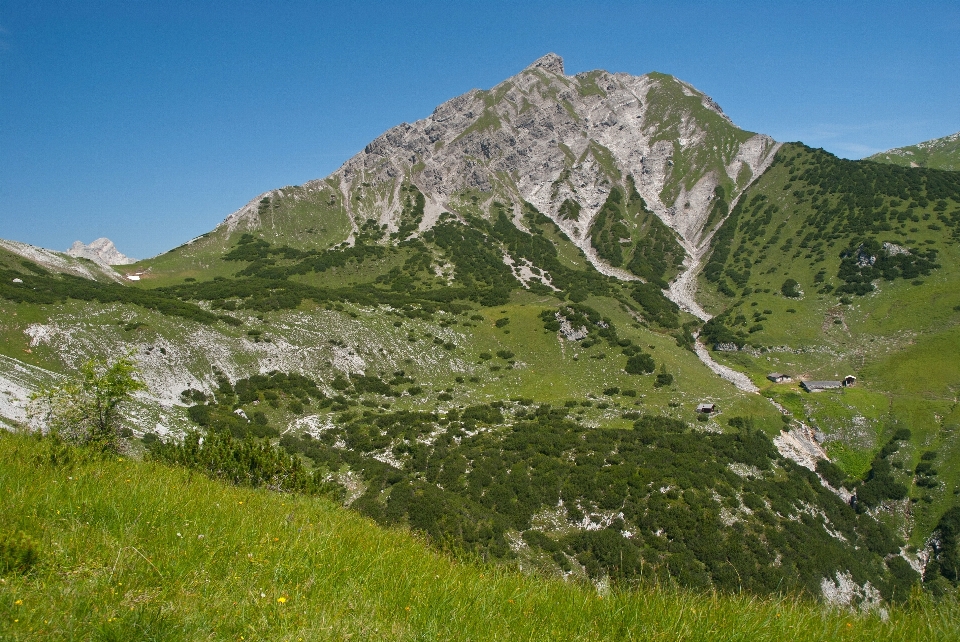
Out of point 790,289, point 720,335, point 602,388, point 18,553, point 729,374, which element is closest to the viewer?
point 18,553

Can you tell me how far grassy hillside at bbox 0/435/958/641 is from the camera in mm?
3980

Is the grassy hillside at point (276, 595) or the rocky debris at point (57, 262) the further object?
the rocky debris at point (57, 262)

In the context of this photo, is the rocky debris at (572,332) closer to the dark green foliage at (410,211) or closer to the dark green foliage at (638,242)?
the dark green foliage at (638,242)

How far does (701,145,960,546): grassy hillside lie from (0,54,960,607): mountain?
582mm

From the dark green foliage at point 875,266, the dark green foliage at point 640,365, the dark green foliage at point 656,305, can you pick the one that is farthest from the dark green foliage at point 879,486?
the dark green foliage at point 875,266

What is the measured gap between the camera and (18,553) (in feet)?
15.0

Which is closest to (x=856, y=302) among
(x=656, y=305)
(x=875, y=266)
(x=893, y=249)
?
(x=875, y=266)

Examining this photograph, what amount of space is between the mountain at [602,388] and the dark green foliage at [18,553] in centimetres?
598

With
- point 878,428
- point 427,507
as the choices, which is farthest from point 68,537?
point 878,428

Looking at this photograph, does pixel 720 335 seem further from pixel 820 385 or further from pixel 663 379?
pixel 663 379

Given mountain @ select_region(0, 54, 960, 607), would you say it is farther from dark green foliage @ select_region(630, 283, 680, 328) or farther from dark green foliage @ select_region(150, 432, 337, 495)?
dark green foliage @ select_region(630, 283, 680, 328)

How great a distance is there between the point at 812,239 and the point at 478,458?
14422 centimetres

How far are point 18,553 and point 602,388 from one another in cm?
7121

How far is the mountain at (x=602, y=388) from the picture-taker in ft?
125
